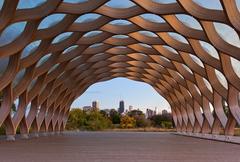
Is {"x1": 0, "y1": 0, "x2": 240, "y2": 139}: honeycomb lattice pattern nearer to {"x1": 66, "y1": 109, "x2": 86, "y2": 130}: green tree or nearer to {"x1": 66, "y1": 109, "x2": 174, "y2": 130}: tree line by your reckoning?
{"x1": 66, "y1": 109, "x2": 86, "y2": 130}: green tree

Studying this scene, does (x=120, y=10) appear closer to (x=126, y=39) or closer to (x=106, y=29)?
(x=106, y=29)

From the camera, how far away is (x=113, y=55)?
152 feet

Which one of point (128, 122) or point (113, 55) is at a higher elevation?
point (113, 55)

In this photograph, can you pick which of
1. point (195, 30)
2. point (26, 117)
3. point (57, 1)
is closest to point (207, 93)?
point (195, 30)

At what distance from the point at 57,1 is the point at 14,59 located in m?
8.77

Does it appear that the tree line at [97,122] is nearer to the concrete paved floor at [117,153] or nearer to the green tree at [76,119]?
the green tree at [76,119]

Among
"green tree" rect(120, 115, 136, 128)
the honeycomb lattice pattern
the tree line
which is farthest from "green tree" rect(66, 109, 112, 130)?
the honeycomb lattice pattern

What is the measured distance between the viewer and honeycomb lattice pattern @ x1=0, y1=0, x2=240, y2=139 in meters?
27.3

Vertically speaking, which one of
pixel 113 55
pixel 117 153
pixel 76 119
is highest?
pixel 113 55

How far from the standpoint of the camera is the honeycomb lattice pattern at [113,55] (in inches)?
1075

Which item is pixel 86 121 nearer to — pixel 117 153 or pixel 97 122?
pixel 97 122

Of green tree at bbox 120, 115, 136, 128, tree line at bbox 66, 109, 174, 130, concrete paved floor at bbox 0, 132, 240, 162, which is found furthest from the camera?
green tree at bbox 120, 115, 136, 128

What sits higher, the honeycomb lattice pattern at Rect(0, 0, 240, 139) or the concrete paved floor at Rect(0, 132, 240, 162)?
the honeycomb lattice pattern at Rect(0, 0, 240, 139)

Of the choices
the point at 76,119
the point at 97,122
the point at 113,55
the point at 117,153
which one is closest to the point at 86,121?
the point at 76,119
